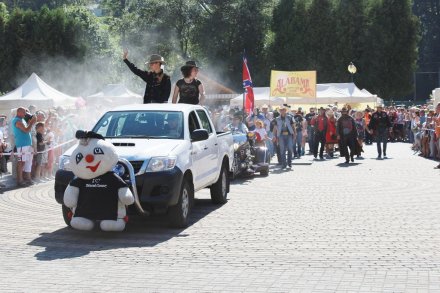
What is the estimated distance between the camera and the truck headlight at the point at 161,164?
37.4ft

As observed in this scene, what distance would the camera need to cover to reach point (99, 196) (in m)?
10.9

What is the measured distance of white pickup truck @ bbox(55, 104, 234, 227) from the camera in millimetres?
11320

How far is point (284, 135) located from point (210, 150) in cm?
1101

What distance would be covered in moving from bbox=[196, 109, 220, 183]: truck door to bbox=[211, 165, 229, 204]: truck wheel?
382 mm

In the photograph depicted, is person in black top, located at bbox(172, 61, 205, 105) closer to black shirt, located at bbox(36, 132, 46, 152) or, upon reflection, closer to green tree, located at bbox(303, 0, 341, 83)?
black shirt, located at bbox(36, 132, 46, 152)

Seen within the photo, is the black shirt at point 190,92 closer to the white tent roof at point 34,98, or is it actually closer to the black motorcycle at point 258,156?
the black motorcycle at point 258,156

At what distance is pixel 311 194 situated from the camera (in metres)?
16.7

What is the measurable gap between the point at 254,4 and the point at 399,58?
13791 mm

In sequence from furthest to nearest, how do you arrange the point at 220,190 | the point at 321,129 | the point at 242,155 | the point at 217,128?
1. the point at 321,129
2. the point at 217,128
3. the point at 242,155
4. the point at 220,190

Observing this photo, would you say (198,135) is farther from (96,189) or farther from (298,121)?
(298,121)

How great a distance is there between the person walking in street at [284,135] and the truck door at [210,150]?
10058 millimetres

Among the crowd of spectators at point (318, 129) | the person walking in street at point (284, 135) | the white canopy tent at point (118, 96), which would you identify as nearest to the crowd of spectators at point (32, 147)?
the crowd of spectators at point (318, 129)

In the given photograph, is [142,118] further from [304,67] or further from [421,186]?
[304,67]

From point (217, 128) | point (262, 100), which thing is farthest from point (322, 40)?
point (217, 128)
